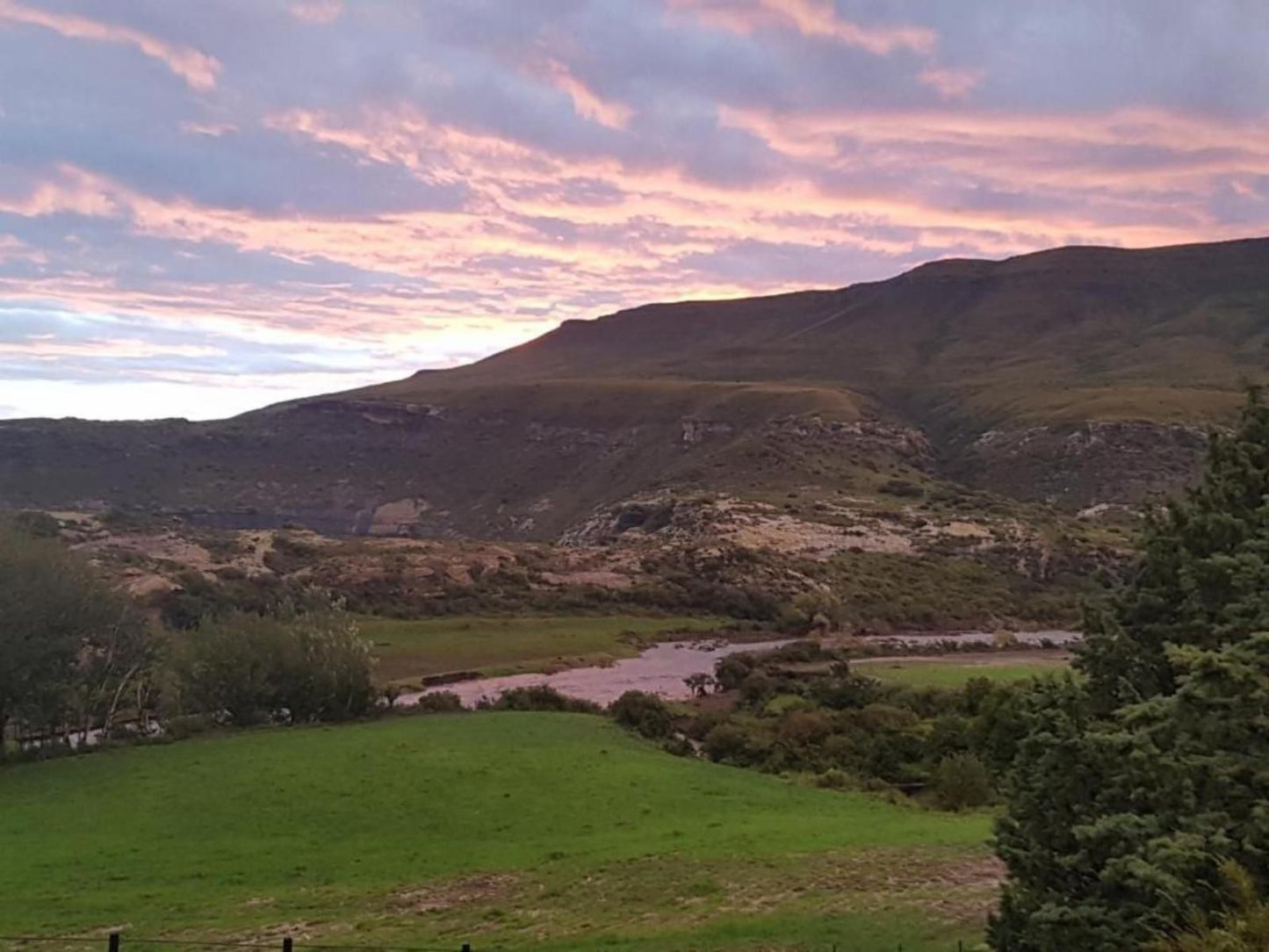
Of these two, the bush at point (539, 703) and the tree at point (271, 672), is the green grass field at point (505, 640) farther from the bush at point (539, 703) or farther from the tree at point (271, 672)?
the tree at point (271, 672)

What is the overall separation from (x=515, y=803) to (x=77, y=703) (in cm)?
2149

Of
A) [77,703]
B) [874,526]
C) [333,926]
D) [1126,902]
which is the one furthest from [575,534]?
[1126,902]

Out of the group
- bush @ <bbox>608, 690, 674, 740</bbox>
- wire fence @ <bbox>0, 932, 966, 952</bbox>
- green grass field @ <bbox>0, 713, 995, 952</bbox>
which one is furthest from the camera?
bush @ <bbox>608, 690, 674, 740</bbox>

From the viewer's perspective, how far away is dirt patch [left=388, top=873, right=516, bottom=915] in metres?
21.6

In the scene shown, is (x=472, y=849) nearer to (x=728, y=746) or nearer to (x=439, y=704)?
(x=728, y=746)

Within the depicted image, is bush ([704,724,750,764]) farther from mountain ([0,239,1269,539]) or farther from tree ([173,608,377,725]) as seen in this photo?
mountain ([0,239,1269,539])

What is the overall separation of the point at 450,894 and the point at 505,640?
52.4 m

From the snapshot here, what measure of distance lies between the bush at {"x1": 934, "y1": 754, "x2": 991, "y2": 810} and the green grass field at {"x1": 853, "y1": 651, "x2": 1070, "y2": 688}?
746 inches

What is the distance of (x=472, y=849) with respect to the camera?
88.8 ft

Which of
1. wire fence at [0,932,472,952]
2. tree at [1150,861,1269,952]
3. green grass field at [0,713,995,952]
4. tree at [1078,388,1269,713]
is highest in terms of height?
tree at [1078,388,1269,713]

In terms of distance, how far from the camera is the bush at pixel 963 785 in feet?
112

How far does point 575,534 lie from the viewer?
129 m

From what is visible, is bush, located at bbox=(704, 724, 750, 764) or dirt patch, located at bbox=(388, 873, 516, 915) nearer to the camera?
dirt patch, located at bbox=(388, 873, 516, 915)

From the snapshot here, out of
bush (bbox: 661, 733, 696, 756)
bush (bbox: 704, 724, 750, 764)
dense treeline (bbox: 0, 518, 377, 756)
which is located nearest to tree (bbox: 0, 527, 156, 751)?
dense treeline (bbox: 0, 518, 377, 756)
